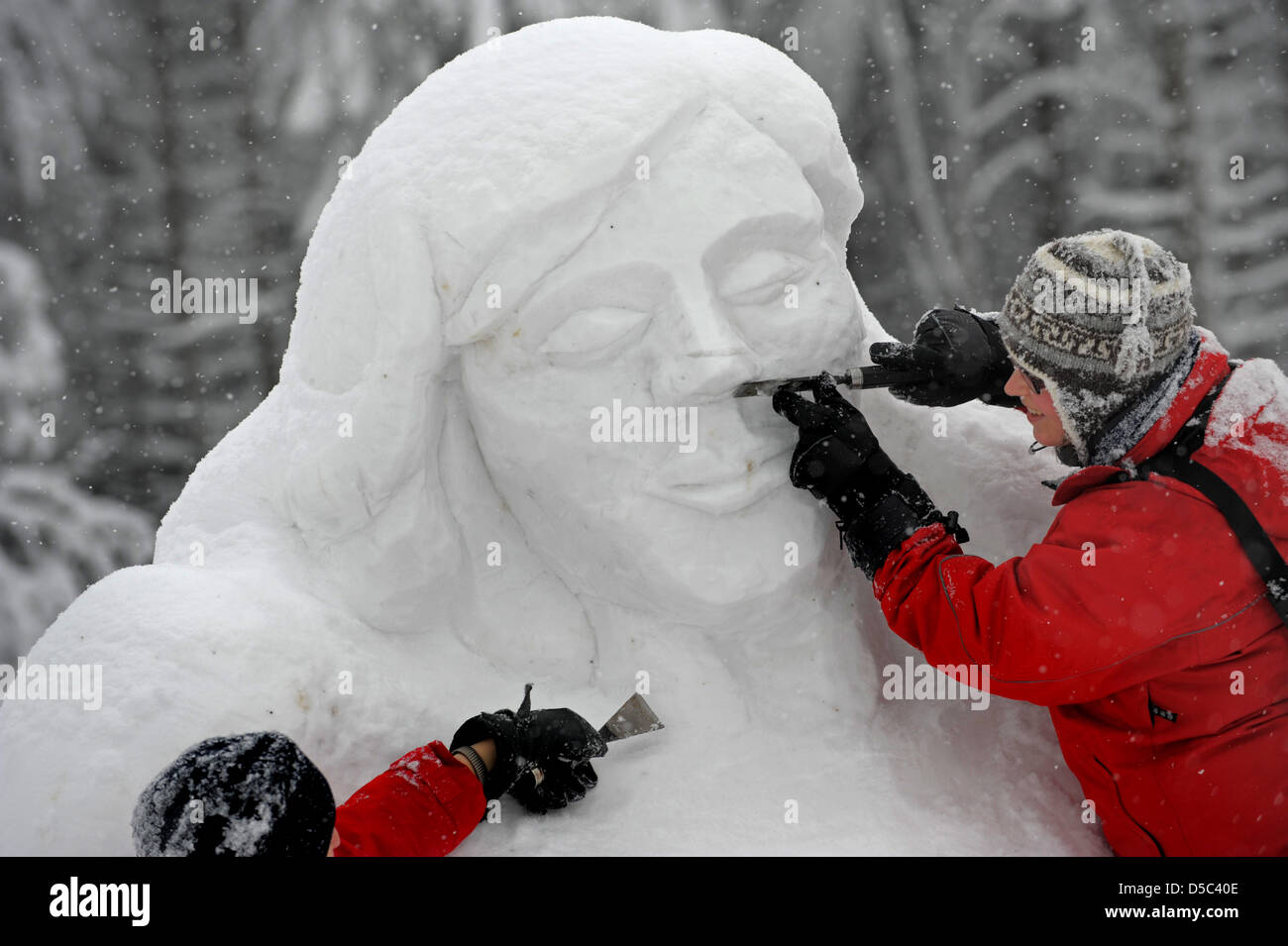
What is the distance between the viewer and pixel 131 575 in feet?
5.37

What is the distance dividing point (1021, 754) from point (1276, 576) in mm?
579

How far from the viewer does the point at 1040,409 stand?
1629 mm

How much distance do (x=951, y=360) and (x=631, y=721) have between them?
83 centimetres

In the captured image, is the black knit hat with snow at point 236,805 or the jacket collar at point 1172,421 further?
the jacket collar at point 1172,421

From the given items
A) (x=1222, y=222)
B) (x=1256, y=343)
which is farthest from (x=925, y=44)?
(x=1256, y=343)

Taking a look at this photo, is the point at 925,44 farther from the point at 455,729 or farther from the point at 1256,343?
the point at 455,729

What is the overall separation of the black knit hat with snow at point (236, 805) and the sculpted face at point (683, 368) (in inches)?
24.7

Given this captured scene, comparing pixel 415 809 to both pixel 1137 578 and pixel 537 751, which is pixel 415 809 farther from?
pixel 1137 578

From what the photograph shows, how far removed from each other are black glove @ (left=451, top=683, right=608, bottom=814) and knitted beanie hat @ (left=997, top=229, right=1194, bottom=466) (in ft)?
2.95

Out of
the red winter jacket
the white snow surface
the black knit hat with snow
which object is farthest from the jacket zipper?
the black knit hat with snow

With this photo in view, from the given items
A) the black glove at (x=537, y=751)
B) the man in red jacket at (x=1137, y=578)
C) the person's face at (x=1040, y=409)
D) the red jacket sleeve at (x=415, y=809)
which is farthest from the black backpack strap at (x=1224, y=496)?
the red jacket sleeve at (x=415, y=809)

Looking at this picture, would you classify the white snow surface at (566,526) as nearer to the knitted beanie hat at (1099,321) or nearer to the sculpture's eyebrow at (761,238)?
the sculpture's eyebrow at (761,238)

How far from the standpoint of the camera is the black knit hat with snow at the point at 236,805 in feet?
3.95

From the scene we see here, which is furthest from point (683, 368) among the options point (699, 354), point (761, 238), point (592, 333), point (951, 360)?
point (951, 360)
